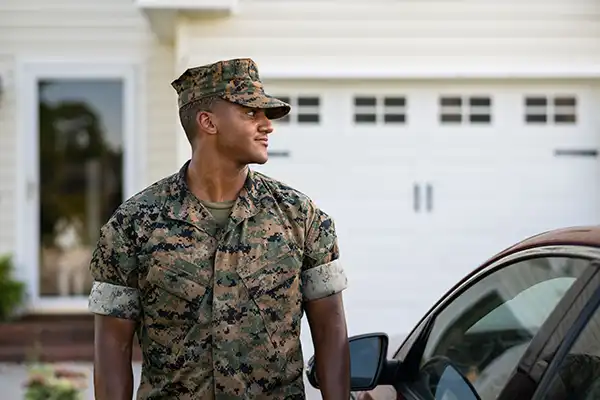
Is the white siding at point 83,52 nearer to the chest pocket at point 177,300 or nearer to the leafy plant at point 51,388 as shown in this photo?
the leafy plant at point 51,388

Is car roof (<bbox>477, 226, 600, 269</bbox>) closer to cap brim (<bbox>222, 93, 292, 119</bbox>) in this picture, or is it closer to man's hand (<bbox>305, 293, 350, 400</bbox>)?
man's hand (<bbox>305, 293, 350, 400</bbox>)

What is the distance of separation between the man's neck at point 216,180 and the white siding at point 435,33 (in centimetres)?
526

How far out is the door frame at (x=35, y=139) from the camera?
8891mm

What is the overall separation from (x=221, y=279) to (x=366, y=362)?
0.54 meters

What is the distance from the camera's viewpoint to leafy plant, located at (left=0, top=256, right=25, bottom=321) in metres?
8.47

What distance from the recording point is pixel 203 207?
2801 mm

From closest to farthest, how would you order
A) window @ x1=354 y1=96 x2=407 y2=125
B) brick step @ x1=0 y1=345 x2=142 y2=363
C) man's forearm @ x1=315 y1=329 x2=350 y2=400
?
man's forearm @ x1=315 y1=329 x2=350 y2=400
brick step @ x1=0 y1=345 x2=142 y2=363
window @ x1=354 y1=96 x2=407 y2=125

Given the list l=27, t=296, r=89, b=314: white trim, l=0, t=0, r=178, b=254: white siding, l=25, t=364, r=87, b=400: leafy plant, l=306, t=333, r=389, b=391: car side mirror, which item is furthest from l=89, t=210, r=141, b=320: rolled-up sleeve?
l=27, t=296, r=89, b=314: white trim

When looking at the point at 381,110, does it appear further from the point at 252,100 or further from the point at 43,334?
the point at 252,100

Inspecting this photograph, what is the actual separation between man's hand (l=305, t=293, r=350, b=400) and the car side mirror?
6 centimetres

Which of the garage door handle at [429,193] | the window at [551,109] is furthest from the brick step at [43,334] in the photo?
the window at [551,109]

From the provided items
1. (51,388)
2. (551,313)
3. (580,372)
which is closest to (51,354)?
(51,388)

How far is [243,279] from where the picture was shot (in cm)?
268

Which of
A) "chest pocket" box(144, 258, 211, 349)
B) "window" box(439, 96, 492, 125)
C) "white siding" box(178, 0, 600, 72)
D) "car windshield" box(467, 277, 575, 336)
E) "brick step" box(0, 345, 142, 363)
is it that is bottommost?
"brick step" box(0, 345, 142, 363)
